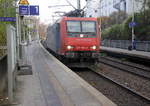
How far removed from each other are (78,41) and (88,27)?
1.19 m

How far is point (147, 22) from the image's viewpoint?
3106 cm

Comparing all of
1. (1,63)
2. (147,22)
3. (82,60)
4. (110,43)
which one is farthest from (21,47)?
(110,43)

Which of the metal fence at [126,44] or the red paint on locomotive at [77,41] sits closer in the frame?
the red paint on locomotive at [77,41]

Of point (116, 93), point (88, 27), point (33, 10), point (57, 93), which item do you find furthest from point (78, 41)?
point (57, 93)

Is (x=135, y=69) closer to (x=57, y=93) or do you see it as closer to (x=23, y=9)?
(x=23, y=9)

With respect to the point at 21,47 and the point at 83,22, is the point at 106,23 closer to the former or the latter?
the point at 83,22

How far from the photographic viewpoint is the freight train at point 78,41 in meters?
15.7

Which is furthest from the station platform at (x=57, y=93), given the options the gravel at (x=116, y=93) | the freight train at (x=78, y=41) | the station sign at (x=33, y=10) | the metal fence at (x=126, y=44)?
the metal fence at (x=126, y=44)

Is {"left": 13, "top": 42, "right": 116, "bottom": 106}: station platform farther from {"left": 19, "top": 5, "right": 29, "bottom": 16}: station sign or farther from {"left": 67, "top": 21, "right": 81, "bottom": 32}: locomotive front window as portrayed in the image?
{"left": 67, "top": 21, "right": 81, "bottom": 32}: locomotive front window

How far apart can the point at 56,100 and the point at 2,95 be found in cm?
162

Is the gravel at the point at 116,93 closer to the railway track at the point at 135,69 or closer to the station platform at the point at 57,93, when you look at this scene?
the station platform at the point at 57,93

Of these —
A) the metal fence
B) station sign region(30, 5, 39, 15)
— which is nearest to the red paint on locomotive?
station sign region(30, 5, 39, 15)

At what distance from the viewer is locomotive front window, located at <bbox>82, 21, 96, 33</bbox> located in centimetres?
1638

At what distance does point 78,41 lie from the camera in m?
15.8
